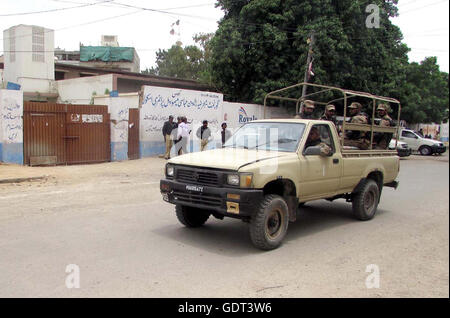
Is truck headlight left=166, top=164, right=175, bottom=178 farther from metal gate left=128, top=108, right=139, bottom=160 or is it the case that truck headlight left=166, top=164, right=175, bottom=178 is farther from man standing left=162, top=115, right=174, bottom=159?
metal gate left=128, top=108, right=139, bottom=160

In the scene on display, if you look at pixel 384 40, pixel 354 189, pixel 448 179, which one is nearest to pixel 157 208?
pixel 354 189

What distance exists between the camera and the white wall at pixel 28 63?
78.2ft

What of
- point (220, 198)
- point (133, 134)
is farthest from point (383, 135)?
point (133, 134)

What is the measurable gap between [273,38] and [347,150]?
16.1 metres

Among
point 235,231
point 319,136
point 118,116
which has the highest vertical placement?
point 118,116

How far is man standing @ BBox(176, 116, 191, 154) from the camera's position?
613 inches

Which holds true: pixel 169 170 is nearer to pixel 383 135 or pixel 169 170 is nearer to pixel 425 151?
pixel 383 135

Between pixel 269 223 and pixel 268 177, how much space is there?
708 millimetres

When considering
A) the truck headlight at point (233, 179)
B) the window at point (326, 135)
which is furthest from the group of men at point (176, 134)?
the truck headlight at point (233, 179)

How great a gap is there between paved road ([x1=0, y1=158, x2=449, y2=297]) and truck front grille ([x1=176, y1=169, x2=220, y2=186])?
0.87m

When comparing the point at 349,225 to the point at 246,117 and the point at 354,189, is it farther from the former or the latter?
the point at 246,117

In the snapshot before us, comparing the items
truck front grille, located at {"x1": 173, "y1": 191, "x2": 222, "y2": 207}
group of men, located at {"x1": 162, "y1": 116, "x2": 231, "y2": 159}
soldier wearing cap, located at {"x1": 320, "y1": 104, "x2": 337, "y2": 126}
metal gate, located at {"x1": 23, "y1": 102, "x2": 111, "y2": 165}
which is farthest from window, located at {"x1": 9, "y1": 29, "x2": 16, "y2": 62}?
truck front grille, located at {"x1": 173, "y1": 191, "x2": 222, "y2": 207}

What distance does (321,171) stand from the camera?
6.02 metres

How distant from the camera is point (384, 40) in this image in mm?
24750
